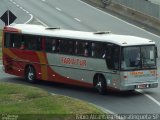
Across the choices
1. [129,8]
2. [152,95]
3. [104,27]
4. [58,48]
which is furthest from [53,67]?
[129,8]

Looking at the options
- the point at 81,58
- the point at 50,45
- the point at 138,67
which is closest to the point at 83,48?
the point at 81,58

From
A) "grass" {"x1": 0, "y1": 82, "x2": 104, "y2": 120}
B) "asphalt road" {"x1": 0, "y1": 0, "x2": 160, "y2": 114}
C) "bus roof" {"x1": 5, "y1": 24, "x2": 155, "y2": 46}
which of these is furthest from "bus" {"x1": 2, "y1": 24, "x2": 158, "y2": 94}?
"grass" {"x1": 0, "y1": 82, "x2": 104, "y2": 120}

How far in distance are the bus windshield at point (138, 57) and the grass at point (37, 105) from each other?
3721 millimetres

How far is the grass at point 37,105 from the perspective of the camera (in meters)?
16.8

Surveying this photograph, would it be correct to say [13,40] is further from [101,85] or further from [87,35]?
[101,85]

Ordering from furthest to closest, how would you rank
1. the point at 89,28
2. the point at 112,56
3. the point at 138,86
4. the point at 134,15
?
the point at 134,15 < the point at 89,28 < the point at 112,56 < the point at 138,86

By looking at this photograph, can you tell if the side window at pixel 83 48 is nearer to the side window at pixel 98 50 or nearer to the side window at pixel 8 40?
the side window at pixel 98 50

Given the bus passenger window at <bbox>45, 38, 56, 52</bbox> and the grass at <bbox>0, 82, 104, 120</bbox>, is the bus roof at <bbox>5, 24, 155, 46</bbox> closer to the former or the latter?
the bus passenger window at <bbox>45, 38, 56, 52</bbox>

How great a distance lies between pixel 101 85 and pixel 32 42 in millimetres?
5174

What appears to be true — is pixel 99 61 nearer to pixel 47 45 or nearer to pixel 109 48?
pixel 109 48

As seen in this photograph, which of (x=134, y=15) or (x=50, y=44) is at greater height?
(x=134, y=15)

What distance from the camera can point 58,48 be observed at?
85.4 feet

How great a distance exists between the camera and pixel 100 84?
2367 centimetres

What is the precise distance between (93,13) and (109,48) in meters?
34.5
